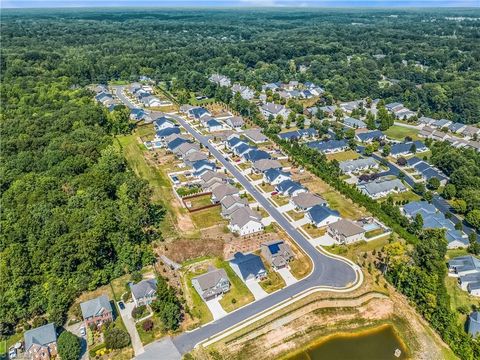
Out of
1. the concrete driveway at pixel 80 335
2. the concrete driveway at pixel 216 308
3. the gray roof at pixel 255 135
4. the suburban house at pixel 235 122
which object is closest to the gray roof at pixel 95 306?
the concrete driveway at pixel 80 335

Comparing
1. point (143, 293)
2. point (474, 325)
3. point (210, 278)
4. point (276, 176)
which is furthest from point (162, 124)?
point (474, 325)

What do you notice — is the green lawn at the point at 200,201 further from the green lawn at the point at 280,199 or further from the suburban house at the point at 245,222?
the green lawn at the point at 280,199

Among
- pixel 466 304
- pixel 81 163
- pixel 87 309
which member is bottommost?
pixel 466 304

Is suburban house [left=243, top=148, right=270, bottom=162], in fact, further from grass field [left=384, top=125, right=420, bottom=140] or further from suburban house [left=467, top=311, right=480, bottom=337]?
suburban house [left=467, top=311, right=480, bottom=337]

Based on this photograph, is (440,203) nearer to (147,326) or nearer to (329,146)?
(329,146)

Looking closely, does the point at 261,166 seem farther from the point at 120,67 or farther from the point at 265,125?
the point at 120,67

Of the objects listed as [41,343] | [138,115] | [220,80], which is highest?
[220,80]

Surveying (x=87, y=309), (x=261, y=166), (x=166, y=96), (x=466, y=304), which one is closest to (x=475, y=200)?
(x=466, y=304)
